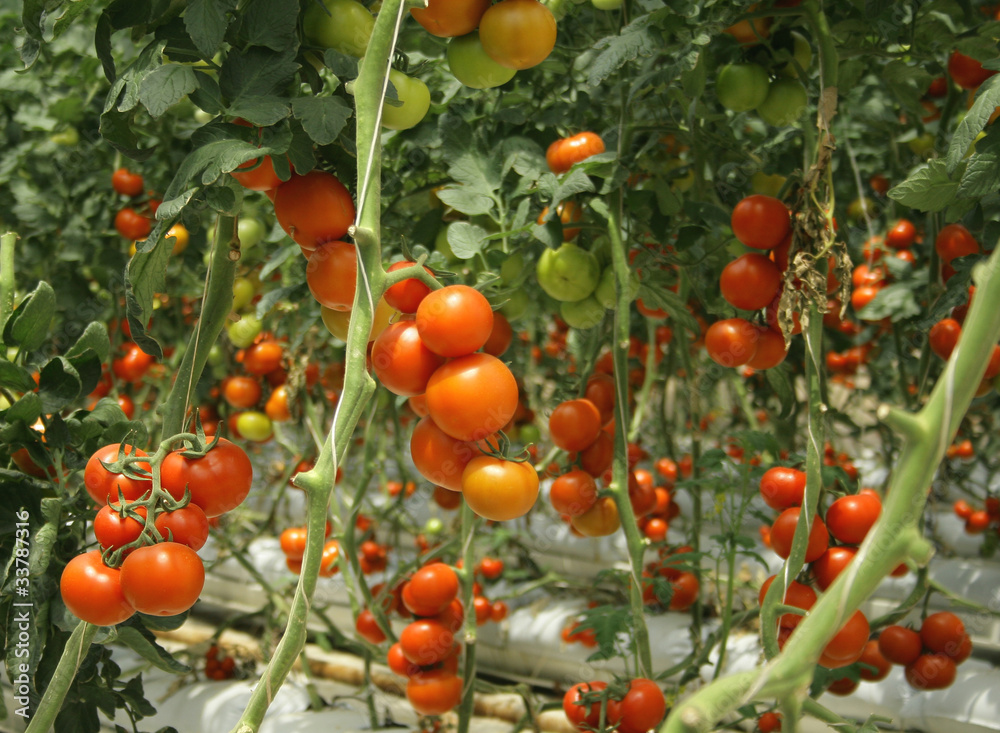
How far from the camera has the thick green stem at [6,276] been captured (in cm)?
74

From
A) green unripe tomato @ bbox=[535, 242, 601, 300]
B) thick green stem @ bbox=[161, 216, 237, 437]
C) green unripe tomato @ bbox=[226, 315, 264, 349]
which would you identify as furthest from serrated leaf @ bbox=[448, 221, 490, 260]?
green unripe tomato @ bbox=[226, 315, 264, 349]

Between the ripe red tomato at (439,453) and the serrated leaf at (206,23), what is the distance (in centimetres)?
30

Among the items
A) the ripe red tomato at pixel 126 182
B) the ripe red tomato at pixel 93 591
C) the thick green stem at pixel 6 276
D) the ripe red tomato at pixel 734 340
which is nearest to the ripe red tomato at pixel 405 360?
the ripe red tomato at pixel 93 591

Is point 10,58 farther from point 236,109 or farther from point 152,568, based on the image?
point 152,568

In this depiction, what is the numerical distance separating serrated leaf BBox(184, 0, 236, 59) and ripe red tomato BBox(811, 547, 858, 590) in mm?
672

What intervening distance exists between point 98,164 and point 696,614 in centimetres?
152

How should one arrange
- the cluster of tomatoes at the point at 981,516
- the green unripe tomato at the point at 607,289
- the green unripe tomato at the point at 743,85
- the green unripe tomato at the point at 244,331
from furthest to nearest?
1. the cluster of tomatoes at the point at 981,516
2. the green unripe tomato at the point at 244,331
3. the green unripe tomato at the point at 607,289
4. the green unripe tomato at the point at 743,85

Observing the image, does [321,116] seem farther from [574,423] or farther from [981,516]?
[981,516]

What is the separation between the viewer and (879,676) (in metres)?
1.06

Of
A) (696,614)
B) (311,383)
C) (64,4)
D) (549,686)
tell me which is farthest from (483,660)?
(64,4)

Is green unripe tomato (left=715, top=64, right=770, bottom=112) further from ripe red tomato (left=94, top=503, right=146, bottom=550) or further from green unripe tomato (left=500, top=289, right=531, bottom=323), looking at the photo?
ripe red tomato (left=94, top=503, right=146, bottom=550)

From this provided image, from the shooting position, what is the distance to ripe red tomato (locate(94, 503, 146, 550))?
53 cm

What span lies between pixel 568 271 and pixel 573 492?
26 centimetres

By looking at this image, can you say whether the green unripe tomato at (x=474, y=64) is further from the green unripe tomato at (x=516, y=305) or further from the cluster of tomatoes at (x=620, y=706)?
the cluster of tomatoes at (x=620, y=706)
